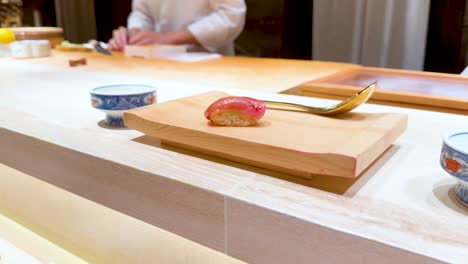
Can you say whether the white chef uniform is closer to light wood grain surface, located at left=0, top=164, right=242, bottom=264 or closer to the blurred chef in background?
the blurred chef in background

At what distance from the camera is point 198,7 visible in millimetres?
2623

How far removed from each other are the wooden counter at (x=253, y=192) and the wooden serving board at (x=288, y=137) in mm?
23

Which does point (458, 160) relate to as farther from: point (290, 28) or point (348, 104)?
point (290, 28)

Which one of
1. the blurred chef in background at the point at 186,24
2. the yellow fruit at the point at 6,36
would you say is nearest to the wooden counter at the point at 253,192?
the yellow fruit at the point at 6,36

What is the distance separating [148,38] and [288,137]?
1894 millimetres

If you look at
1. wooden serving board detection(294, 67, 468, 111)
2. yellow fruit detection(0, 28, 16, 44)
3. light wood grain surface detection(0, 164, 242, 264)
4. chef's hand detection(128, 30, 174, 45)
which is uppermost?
yellow fruit detection(0, 28, 16, 44)

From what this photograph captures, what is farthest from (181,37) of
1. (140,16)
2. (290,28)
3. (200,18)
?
(290,28)

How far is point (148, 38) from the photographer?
2.33 meters

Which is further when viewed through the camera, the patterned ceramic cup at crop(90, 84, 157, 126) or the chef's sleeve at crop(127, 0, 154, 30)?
the chef's sleeve at crop(127, 0, 154, 30)

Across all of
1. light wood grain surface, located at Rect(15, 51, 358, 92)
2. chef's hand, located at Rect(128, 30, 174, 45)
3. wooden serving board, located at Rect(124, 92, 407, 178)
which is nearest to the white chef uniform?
chef's hand, located at Rect(128, 30, 174, 45)

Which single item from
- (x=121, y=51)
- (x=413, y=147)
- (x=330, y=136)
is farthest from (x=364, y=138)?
(x=121, y=51)

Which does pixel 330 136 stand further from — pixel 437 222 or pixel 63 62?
pixel 63 62

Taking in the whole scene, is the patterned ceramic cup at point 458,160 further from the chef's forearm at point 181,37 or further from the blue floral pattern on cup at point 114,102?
the chef's forearm at point 181,37

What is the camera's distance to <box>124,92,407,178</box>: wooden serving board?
0.50 metres
